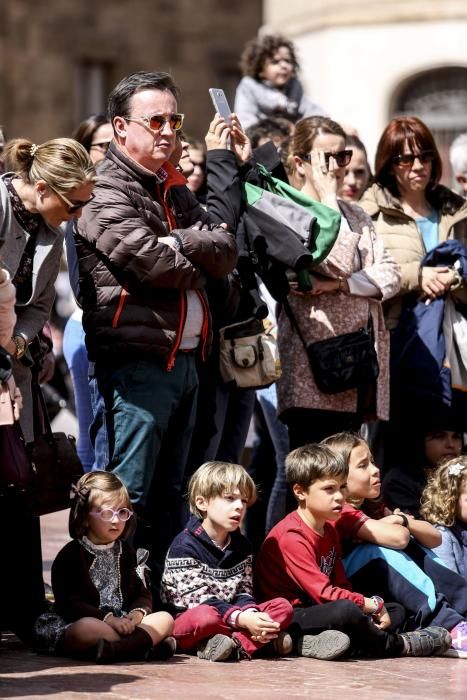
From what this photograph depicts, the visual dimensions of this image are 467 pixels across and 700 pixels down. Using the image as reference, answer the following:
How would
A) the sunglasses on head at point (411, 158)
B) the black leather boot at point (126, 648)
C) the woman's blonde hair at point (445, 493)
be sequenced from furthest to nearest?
the sunglasses on head at point (411, 158)
the woman's blonde hair at point (445, 493)
the black leather boot at point (126, 648)

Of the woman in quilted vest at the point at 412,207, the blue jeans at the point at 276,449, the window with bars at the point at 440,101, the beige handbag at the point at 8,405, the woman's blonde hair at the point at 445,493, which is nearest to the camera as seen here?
the beige handbag at the point at 8,405

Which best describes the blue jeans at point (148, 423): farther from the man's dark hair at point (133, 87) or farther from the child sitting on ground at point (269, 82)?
the child sitting on ground at point (269, 82)

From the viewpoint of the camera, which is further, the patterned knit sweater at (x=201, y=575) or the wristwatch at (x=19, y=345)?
the patterned knit sweater at (x=201, y=575)

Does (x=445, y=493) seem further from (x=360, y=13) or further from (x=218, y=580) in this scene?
(x=360, y=13)

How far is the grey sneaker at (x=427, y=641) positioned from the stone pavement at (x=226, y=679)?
0.16 metres

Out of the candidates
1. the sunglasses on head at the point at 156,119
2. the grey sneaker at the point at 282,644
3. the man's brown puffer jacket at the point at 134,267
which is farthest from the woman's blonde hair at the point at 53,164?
the grey sneaker at the point at 282,644

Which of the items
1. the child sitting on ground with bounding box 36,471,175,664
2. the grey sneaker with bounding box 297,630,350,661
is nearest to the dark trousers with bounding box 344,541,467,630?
the grey sneaker with bounding box 297,630,350,661

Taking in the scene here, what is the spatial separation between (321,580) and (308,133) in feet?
7.36

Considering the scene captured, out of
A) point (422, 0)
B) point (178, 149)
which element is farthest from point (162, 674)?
point (422, 0)

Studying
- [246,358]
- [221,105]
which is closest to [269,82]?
[221,105]

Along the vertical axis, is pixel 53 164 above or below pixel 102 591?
above

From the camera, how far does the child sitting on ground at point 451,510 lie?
7555 mm

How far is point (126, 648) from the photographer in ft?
20.4

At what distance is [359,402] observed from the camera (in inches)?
300
